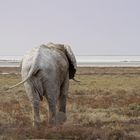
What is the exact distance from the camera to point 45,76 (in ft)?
44.0

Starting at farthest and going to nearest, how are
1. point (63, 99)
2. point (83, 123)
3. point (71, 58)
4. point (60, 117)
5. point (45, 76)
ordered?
point (83, 123)
point (71, 58)
point (60, 117)
point (63, 99)
point (45, 76)

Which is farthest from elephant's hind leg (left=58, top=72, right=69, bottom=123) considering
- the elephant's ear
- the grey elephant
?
the elephant's ear

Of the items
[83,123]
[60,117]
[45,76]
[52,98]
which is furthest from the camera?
[83,123]

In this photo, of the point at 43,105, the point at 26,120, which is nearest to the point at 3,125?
the point at 26,120

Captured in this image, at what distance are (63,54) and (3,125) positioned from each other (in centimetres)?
264

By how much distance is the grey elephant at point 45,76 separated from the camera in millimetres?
13312

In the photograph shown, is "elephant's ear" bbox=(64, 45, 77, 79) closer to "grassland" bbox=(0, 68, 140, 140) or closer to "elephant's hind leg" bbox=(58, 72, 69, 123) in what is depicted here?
"elephant's hind leg" bbox=(58, 72, 69, 123)

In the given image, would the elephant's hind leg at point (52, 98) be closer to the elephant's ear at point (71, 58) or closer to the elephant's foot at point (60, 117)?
the elephant's foot at point (60, 117)

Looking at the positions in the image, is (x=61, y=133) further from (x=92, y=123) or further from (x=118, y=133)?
(x=92, y=123)

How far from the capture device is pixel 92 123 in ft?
51.6

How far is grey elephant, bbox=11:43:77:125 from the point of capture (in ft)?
43.7

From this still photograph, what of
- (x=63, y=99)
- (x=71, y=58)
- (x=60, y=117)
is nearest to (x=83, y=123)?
(x=60, y=117)

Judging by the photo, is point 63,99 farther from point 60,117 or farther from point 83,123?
point 83,123

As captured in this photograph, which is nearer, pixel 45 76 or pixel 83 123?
pixel 45 76
